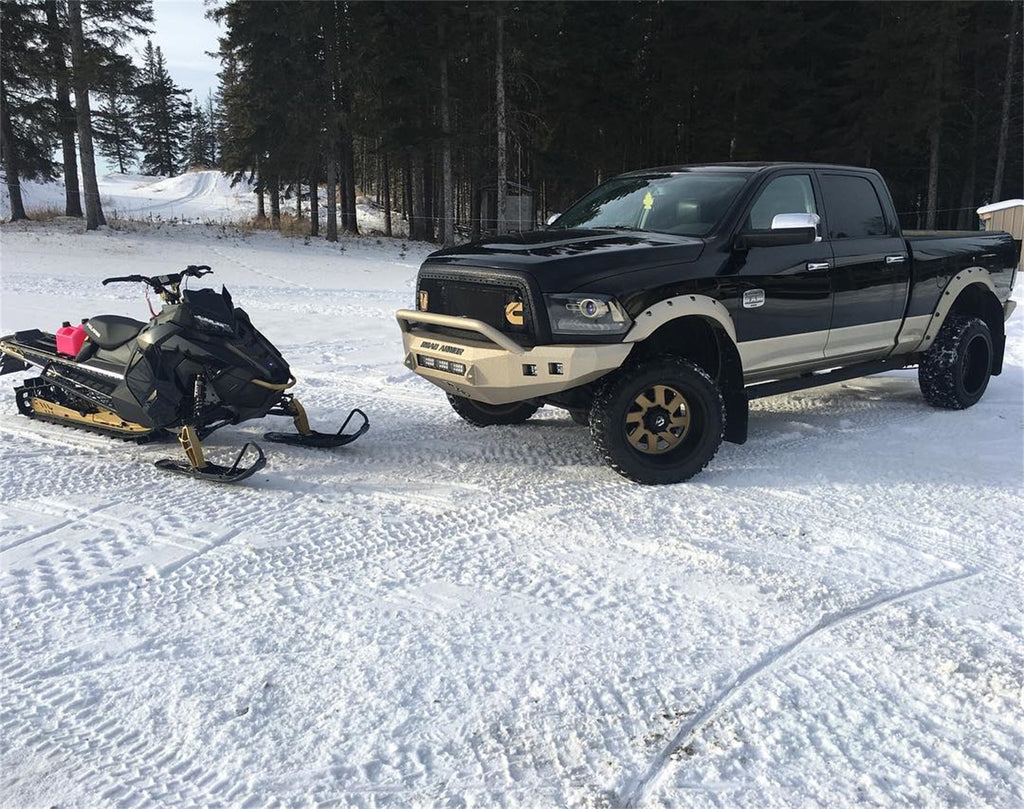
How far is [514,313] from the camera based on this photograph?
4.43 metres

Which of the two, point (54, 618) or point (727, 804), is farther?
point (54, 618)

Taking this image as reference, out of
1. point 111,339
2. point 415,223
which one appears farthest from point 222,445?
point 415,223

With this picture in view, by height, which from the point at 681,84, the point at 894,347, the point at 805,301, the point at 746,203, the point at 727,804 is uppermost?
the point at 681,84

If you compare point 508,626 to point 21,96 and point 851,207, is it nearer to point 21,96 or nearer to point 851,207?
point 851,207

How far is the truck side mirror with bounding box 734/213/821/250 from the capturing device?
15.8 feet

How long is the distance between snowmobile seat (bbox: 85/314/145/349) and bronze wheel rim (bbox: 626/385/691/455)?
3.32 meters

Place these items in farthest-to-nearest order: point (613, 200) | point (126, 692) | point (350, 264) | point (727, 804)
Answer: point (350, 264)
point (613, 200)
point (126, 692)
point (727, 804)

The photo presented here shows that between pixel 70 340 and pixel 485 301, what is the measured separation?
302cm

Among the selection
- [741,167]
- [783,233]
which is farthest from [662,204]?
[783,233]

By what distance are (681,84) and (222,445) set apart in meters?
33.7

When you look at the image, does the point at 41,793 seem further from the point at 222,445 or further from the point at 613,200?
the point at 613,200

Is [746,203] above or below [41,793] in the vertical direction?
above

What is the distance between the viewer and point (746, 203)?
5070 millimetres

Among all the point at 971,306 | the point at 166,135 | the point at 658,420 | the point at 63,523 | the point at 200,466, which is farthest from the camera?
the point at 166,135
